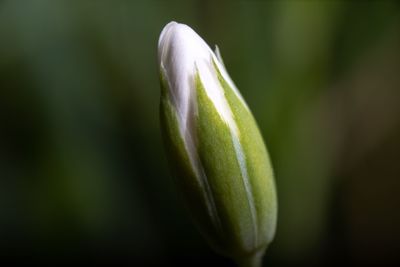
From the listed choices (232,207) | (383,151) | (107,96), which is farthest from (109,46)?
(232,207)

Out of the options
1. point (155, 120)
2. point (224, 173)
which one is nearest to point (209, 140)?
point (224, 173)

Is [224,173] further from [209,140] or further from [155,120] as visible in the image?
[155,120]

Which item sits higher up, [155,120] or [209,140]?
[209,140]

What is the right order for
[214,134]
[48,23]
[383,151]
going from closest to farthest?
[214,134] < [48,23] < [383,151]

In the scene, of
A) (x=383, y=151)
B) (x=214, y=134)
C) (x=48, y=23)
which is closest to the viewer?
(x=214, y=134)

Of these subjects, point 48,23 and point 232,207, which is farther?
point 48,23

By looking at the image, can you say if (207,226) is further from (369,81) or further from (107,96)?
(369,81)
